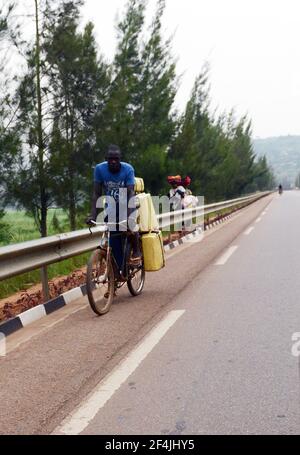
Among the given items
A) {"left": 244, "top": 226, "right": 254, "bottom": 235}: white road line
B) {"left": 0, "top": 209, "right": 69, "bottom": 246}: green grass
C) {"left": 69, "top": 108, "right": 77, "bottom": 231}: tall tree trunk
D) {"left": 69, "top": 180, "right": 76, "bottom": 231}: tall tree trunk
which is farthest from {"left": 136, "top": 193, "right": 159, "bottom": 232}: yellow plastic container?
{"left": 244, "top": 226, "right": 254, "bottom": 235}: white road line

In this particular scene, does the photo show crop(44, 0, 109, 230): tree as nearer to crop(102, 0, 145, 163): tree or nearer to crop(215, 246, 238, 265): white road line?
crop(102, 0, 145, 163): tree

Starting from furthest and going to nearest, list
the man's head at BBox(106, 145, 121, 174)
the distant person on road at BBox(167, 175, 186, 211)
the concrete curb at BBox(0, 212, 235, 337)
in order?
the distant person on road at BBox(167, 175, 186, 211), the man's head at BBox(106, 145, 121, 174), the concrete curb at BBox(0, 212, 235, 337)

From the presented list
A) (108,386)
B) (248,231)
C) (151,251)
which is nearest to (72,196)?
(248,231)

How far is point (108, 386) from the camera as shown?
13.8 feet

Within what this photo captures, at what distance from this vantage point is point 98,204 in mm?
7121

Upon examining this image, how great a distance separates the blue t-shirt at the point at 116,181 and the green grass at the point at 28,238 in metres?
2.49

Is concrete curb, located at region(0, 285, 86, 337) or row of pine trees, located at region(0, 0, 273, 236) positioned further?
row of pine trees, located at region(0, 0, 273, 236)

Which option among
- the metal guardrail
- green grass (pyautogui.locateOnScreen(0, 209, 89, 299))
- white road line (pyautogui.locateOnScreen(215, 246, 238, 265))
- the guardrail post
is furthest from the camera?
white road line (pyautogui.locateOnScreen(215, 246, 238, 265))

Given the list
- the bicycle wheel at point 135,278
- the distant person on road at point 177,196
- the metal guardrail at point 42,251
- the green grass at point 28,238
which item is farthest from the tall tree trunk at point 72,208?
the bicycle wheel at point 135,278

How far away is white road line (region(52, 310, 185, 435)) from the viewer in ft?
11.5

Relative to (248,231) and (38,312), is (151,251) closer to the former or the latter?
(38,312)

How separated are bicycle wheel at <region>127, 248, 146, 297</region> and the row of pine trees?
5181 mm
